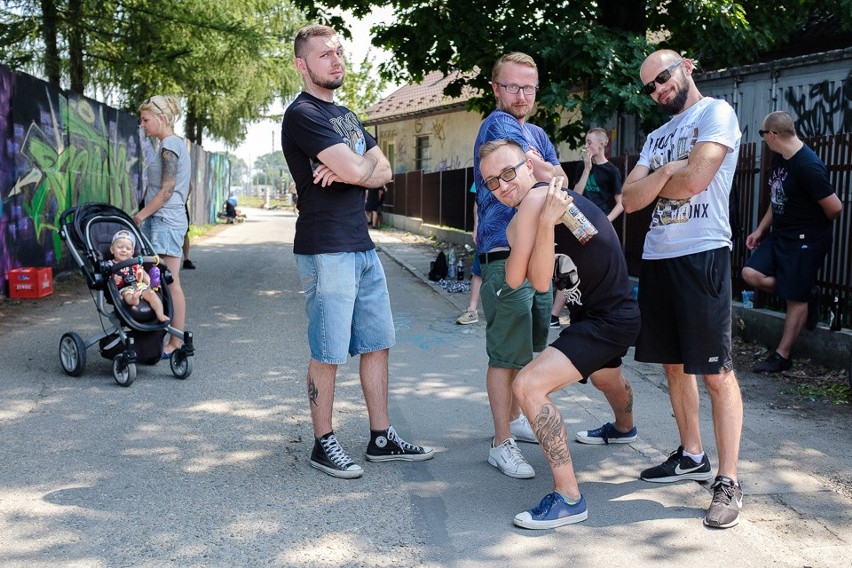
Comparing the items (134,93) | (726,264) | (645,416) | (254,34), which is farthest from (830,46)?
(134,93)

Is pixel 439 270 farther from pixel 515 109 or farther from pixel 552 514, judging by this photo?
pixel 552 514

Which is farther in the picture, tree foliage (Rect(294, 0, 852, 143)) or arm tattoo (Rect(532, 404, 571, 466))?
tree foliage (Rect(294, 0, 852, 143))

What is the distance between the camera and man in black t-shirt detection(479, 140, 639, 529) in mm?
3842

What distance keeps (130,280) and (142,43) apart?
12.7 meters

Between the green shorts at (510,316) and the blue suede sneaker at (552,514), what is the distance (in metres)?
0.88

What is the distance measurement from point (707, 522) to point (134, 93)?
21.1 m

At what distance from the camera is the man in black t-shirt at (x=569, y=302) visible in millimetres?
3842

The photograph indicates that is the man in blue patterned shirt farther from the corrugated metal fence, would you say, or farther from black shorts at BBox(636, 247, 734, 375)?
the corrugated metal fence

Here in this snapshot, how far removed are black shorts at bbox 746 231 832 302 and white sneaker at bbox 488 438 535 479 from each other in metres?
3.46

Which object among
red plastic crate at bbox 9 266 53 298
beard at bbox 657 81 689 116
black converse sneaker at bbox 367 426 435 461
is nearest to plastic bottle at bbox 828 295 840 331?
beard at bbox 657 81 689 116

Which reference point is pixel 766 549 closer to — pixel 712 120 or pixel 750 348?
pixel 712 120

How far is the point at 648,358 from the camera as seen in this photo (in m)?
4.32

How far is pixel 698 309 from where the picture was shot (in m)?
4.12

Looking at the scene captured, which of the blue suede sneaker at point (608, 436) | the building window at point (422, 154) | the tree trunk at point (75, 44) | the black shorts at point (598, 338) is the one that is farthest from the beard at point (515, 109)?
the building window at point (422, 154)
